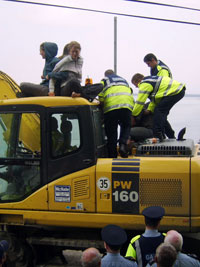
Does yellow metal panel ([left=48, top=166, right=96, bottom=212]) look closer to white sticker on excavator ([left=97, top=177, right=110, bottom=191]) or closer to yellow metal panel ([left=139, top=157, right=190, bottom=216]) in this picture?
white sticker on excavator ([left=97, top=177, right=110, bottom=191])

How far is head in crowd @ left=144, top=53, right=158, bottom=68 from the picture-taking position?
25.1 ft

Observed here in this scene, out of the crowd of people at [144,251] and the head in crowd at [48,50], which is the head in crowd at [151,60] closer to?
the head in crowd at [48,50]

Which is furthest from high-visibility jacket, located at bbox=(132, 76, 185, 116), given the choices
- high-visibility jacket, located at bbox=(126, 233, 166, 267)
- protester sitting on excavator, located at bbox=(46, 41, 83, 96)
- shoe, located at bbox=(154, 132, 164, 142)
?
high-visibility jacket, located at bbox=(126, 233, 166, 267)

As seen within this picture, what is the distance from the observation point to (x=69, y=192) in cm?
593

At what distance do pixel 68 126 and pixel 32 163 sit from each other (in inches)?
28.5

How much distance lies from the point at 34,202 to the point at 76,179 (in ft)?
2.30

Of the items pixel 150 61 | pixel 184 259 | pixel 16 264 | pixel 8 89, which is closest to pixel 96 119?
pixel 8 89

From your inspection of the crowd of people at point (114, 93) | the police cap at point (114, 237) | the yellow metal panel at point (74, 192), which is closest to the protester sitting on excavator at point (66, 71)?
the crowd of people at point (114, 93)

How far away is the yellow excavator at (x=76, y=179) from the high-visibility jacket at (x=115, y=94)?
30 cm

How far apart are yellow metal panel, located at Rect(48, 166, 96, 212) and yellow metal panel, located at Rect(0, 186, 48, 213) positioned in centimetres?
9

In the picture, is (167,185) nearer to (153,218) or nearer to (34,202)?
(153,218)

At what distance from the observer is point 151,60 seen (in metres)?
7.69

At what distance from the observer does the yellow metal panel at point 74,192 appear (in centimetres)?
588

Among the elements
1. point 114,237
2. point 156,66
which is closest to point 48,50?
point 156,66
